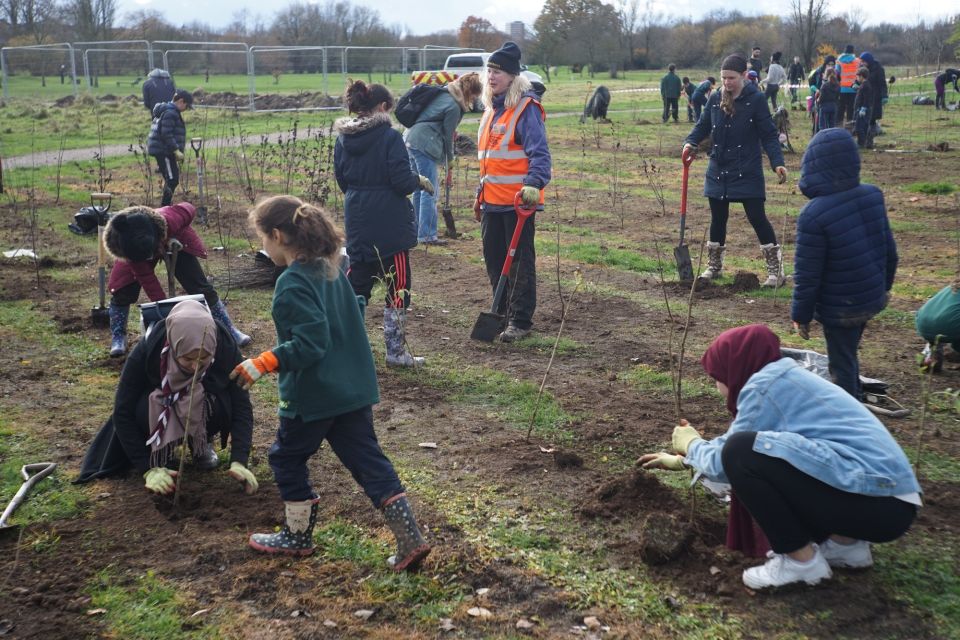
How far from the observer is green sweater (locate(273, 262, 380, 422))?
3.30 meters

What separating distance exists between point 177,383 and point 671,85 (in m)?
22.4

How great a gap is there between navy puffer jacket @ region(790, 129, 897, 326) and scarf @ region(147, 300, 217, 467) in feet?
9.35

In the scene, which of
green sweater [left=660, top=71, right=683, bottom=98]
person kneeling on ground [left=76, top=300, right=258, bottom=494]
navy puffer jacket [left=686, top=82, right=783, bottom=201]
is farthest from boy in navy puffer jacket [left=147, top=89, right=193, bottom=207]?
green sweater [left=660, top=71, right=683, bottom=98]

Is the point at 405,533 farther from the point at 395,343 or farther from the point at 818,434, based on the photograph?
the point at 395,343

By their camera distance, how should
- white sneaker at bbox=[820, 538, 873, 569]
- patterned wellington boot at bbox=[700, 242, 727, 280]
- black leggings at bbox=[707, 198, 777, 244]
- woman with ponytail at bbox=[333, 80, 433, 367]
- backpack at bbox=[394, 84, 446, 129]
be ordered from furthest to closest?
backpack at bbox=[394, 84, 446, 129]
patterned wellington boot at bbox=[700, 242, 727, 280]
black leggings at bbox=[707, 198, 777, 244]
woman with ponytail at bbox=[333, 80, 433, 367]
white sneaker at bbox=[820, 538, 873, 569]

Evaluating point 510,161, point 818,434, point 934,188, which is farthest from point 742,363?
point 934,188

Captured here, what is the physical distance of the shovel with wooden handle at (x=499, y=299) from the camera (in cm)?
630

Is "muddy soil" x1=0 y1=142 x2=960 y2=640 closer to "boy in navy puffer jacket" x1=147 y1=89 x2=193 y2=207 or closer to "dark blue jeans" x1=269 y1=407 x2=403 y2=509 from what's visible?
"dark blue jeans" x1=269 y1=407 x2=403 y2=509

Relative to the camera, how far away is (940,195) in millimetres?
12523

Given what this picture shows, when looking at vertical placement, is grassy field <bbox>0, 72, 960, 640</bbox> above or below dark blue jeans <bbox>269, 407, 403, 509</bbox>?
below

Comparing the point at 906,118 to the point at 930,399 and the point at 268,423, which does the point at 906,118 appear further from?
the point at 268,423

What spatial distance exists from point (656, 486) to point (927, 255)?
6421 millimetres

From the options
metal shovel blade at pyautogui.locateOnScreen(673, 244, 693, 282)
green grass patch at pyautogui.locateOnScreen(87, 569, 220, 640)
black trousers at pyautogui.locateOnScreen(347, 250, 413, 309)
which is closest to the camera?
green grass patch at pyautogui.locateOnScreen(87, 569, 220, 640)

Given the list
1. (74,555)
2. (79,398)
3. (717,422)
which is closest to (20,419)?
(79,398)
